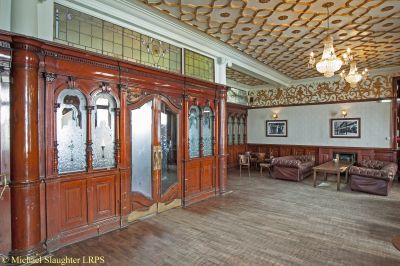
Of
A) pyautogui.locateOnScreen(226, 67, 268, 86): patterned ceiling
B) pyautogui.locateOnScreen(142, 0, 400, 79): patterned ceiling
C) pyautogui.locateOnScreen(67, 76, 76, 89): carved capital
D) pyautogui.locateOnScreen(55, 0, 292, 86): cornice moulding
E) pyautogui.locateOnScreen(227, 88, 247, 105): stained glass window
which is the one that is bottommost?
pyautogui.locateOnScreen(67, 76, 76, 89): carved capital

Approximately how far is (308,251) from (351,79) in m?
4.32

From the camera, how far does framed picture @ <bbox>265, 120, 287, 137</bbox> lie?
418 inches

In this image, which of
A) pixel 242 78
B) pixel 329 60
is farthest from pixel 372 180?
pixel 242 78

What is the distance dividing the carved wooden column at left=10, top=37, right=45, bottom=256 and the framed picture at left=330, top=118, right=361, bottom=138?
9.60 meters

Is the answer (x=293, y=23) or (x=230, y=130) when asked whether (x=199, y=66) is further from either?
(x=230, y=130)

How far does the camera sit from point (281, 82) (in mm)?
9508

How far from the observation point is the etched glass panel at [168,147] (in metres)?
4.78

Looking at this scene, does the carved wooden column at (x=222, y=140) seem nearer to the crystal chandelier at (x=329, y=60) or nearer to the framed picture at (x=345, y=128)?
the crystal chandelier at (x=329, y=60)

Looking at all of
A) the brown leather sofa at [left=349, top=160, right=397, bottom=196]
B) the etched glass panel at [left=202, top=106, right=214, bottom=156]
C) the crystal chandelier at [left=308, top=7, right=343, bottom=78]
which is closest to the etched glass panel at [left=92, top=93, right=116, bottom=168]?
the etched glass panel at [left=202, top=106, right=214, bottom=156]

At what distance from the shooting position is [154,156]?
4.57 meters

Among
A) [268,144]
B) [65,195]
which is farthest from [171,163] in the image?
A: [268,144]

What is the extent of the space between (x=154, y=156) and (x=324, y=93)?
7.87m

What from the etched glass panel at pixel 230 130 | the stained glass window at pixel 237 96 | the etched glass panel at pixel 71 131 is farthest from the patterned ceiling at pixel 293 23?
the etched glass panel at pixel 230 130

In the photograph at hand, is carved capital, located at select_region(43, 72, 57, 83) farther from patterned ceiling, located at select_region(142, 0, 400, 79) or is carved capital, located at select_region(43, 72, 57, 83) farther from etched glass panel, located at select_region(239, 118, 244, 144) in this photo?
etched glass panel, located at select_region(239, 118, 244, 144)
